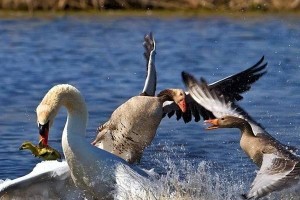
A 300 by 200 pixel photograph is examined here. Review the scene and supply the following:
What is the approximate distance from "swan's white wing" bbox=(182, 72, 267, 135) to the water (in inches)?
25.0

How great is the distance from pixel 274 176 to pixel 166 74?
38.4 feet

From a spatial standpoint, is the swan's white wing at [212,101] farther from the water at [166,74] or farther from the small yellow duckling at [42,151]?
the small yellow duckling at [42,151]

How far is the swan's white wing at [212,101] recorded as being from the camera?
33.3 ft

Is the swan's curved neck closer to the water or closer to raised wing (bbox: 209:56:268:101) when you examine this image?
the water

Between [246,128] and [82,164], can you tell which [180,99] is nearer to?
[246,128]

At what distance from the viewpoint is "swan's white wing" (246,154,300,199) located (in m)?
7.91

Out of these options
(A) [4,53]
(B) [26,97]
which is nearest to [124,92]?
(B) [26,97]

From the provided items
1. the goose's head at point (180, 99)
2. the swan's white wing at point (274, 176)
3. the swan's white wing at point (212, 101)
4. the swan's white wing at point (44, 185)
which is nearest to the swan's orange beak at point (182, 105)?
the goose's head at point (180, 99)

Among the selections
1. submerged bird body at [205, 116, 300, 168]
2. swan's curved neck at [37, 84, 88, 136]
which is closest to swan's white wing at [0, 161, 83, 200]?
swan's curved neck at [37, 84, 88, 136]

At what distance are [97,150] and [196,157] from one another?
11.8 ft

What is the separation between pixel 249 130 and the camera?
31.4ft

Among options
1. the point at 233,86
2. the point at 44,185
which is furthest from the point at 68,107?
the point at 233,86

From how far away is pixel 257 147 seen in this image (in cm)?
927

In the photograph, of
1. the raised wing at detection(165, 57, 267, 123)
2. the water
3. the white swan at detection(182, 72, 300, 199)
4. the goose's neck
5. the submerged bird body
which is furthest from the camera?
the water
